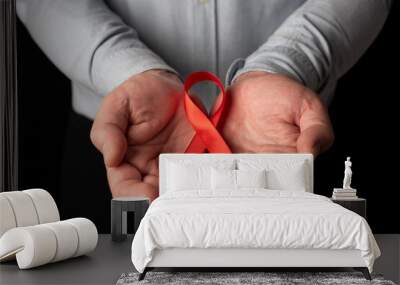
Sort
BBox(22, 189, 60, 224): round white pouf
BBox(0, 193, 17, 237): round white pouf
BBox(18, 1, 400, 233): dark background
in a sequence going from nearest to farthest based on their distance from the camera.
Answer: BBox(0, 193, 17, 237): round white pouf
BBox(22, 189, 60, 224): round white pouf
BBox(18, 1, 400, 233): dark background

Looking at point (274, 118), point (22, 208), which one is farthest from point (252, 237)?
point (274, 118)

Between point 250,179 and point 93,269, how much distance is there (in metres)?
1.39

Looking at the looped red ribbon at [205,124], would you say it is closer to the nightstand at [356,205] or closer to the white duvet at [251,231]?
the nightstand at [356,205]

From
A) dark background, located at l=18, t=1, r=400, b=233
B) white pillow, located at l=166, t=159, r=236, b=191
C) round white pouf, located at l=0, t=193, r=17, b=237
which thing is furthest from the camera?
dark background, located at l=18, t=1, r=400, b=233

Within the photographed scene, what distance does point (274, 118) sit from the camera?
552 cm

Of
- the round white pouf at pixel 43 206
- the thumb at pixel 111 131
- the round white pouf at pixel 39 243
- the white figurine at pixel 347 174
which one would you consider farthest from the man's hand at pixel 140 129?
the white figurine at pixel 347 174

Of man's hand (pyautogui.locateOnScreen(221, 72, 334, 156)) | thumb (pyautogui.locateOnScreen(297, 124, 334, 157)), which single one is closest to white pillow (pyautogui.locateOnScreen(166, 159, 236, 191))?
man's hand (pyautogui.locateOnScreen(221, 72, 334, 156))

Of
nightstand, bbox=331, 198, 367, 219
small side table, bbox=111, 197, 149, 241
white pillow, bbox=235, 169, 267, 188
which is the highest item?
white pillow, bbox=235, 169, 267, 188

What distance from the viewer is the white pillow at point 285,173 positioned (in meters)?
5.33

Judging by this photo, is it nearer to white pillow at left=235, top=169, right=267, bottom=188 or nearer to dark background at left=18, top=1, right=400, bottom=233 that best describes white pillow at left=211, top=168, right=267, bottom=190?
white pillow at left=235, top=169, right=267, bottom=188

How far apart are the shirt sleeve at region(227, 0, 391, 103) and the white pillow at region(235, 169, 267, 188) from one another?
880mm

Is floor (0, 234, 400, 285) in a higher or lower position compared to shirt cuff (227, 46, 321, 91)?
lower

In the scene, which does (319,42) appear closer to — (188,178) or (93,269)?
(188,178)

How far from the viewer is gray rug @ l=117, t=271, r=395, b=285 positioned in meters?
3.98
